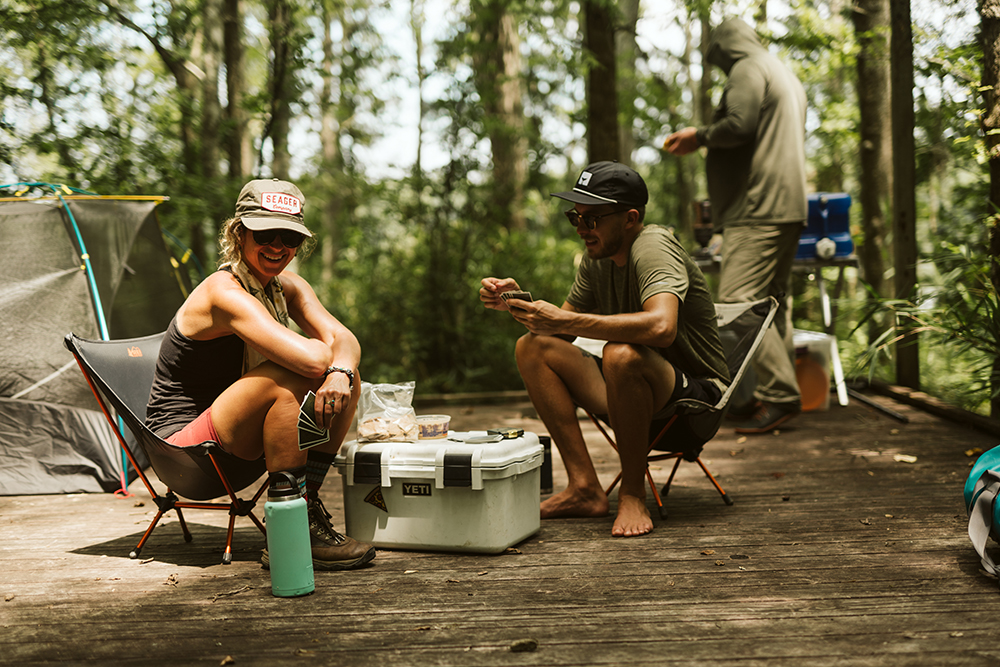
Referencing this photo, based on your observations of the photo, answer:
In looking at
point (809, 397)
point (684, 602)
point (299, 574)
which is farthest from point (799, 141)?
point (299, 574)

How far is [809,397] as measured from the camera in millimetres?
4887

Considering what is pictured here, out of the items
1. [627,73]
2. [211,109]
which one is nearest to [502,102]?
[627,73]

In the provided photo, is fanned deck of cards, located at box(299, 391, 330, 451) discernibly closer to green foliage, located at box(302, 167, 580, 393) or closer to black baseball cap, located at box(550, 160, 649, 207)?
black baseball cap, located at box(550, 160, 649, 207)

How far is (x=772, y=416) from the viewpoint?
441 centimetres

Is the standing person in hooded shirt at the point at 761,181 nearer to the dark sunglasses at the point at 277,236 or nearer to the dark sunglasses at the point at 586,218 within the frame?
the dark sunglasses at the point at 586,218

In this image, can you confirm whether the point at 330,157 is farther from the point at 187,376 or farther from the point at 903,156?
the point at 187,376

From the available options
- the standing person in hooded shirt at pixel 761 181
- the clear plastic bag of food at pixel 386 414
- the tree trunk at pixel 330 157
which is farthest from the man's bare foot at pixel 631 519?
the tree trunk at pixel 330 157

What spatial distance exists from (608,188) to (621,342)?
56 centimetres

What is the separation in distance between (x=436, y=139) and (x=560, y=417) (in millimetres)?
4337

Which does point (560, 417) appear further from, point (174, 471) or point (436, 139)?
point (436, 139)

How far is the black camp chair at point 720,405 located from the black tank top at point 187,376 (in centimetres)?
129

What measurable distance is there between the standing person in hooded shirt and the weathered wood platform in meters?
1.17

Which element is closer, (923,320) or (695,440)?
(695,440)

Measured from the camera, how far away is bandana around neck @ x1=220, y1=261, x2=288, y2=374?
8.14 feet
